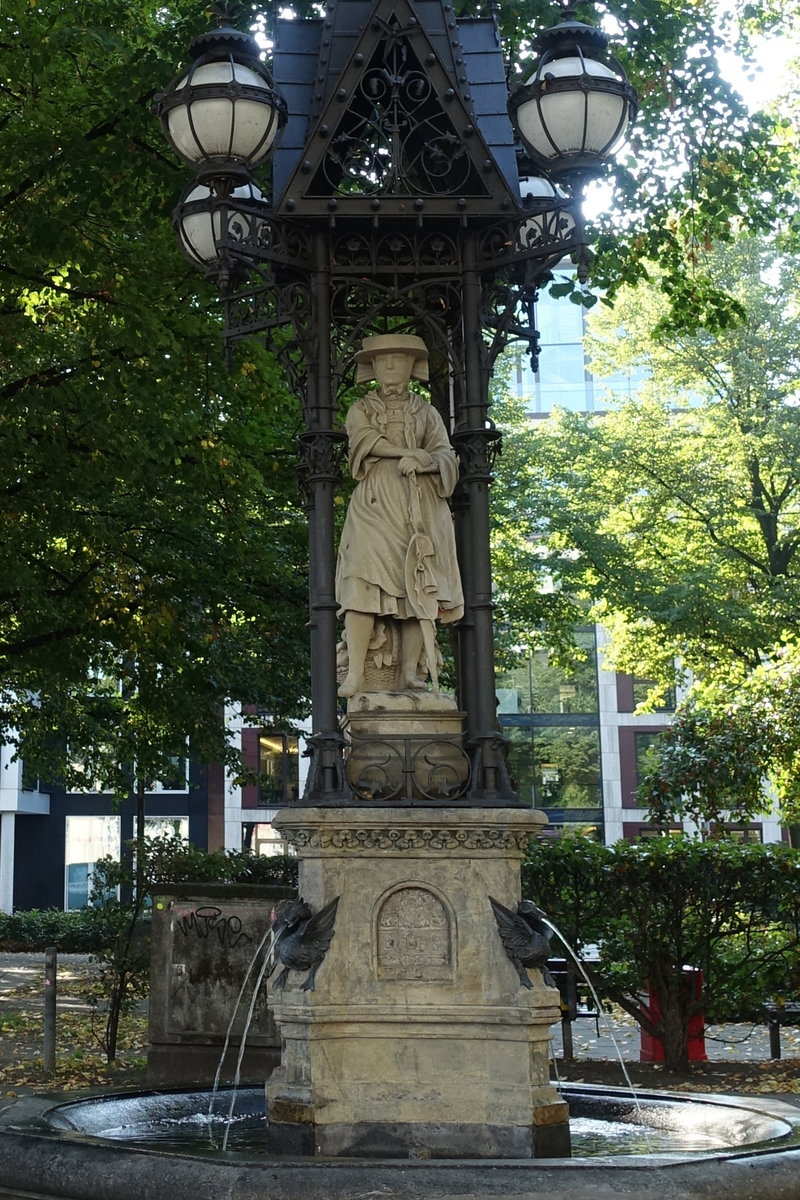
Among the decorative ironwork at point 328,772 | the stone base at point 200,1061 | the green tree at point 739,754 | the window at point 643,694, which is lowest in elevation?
the stone base at point 200,1061

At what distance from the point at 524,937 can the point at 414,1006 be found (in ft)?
1.95

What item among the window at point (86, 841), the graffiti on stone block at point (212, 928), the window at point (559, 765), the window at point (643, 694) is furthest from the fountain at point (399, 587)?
the window at point (86, 841)

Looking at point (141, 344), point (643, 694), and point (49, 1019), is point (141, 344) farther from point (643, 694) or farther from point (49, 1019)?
point (643, 694)

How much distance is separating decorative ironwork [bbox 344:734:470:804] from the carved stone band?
0.86 ft

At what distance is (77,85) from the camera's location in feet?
41.4

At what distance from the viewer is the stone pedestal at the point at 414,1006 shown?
6266 millimetres

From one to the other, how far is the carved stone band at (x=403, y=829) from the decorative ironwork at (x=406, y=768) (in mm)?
261

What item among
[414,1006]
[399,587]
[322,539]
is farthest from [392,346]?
[414,1006]

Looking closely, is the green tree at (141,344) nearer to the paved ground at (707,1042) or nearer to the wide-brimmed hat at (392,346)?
the wide-brimmed hat at (392,346)

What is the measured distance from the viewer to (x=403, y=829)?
6.49 m

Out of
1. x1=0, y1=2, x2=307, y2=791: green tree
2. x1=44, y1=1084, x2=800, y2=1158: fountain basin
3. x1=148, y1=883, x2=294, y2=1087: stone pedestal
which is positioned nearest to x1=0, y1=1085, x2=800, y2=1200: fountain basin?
x1=44, y1=1084, x2=800, y2=1158: fountain basin

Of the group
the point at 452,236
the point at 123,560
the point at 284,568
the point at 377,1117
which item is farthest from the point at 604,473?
the point at 377,1117

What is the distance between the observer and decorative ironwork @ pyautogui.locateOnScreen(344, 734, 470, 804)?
22.3ft

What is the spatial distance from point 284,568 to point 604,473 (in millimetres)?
12689
